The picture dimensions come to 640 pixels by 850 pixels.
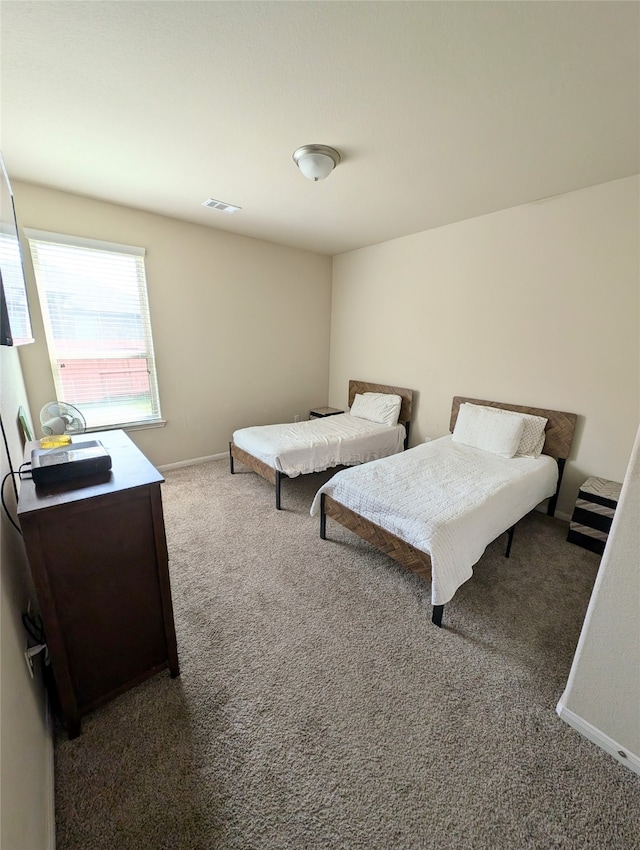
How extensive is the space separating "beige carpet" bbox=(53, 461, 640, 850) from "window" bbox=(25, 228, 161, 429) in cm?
194

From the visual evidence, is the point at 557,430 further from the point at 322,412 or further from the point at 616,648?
the point at 322,412

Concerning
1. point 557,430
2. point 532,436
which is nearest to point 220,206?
point 532,436

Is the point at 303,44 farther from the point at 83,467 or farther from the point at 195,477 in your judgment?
the point at 195,477

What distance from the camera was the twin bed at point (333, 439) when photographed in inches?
116

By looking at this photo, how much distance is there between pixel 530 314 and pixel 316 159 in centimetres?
209

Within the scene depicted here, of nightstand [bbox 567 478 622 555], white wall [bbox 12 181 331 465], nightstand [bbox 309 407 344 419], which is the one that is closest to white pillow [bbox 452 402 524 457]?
nightstand [bbox 567 478 622 555]

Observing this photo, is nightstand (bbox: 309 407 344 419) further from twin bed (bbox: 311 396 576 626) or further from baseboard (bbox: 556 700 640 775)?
baseboard (bbox: 556 700 640 775)

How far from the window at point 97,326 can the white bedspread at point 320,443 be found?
118 centimetres

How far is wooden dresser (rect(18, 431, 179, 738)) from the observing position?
3.62 feet

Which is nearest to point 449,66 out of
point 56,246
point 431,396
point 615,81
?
point 615,81

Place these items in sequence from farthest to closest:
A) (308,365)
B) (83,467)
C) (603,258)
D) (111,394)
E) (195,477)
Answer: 1. (308,365)
2. (195,477)
3. (111,394)
4. (603,258)
5. (83,467)

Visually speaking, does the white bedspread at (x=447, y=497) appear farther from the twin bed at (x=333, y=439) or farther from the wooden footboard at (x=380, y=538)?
the twin bed at (x=333, y=439)

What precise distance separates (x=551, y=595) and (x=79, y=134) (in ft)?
12.6

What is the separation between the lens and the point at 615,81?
56.1 inches
